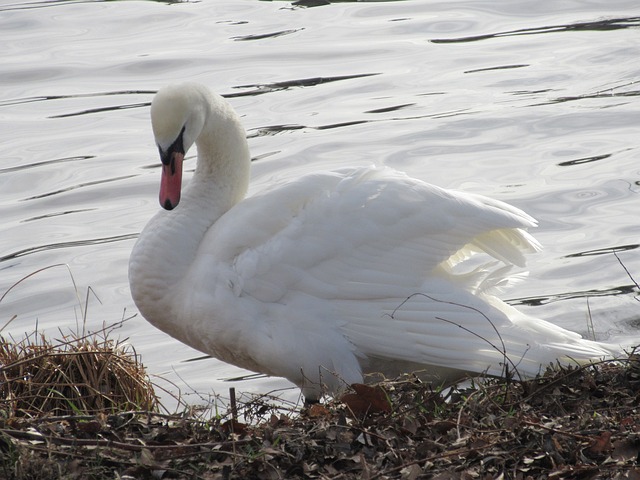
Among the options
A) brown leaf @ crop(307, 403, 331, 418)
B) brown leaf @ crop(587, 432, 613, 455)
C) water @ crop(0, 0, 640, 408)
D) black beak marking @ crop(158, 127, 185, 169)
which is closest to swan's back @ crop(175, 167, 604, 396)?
black beak marking @ crop(158, 127, 185, 169)

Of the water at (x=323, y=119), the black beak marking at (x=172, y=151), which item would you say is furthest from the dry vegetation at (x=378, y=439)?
the water at (x=323, y=119)

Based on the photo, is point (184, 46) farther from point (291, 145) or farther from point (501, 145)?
point (501, 145)

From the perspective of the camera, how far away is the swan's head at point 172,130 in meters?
5.75

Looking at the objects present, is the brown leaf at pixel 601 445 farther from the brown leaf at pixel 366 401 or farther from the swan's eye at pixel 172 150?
the swan's eye at pixel 172 150

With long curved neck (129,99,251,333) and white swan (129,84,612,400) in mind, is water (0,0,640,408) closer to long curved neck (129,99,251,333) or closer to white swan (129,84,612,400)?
long curved neck (129,99,251,333)

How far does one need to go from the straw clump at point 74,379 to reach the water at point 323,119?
126 centimetres

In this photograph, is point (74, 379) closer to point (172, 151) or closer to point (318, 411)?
point (172, 151)

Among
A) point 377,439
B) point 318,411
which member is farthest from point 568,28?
point 377,439

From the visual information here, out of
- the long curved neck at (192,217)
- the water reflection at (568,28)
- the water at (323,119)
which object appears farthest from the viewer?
the water reflection at (568,28)

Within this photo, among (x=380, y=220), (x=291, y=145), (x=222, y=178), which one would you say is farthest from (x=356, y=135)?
(x=380, y=220)

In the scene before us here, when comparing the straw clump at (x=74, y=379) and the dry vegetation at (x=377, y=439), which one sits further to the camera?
the straw clump at (x=74, y=379)

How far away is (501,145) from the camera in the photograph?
11898 millimetres

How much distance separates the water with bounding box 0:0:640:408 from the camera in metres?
9.01

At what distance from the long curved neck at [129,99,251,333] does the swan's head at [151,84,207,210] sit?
186 millimetres
